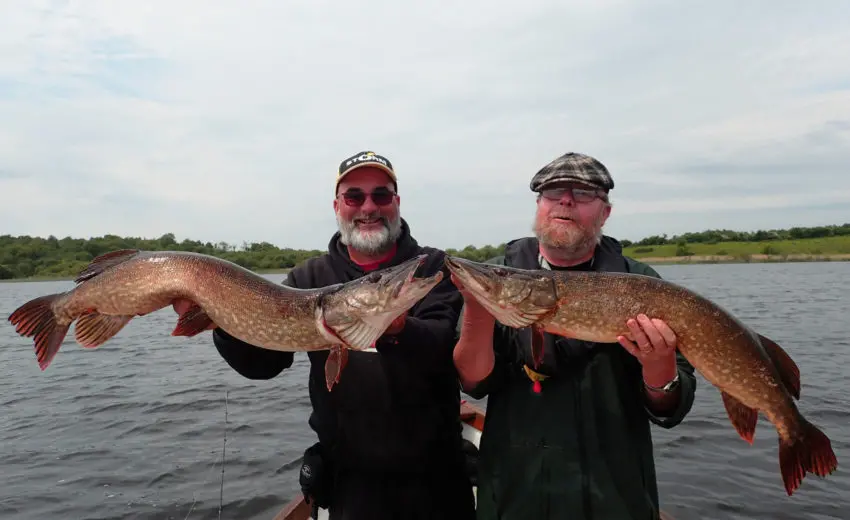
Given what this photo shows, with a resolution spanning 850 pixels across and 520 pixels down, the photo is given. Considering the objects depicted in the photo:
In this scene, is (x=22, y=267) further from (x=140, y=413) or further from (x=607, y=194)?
(x=607, y=194)

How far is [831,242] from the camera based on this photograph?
2357 inches


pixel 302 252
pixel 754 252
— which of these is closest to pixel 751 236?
pixel 754 252

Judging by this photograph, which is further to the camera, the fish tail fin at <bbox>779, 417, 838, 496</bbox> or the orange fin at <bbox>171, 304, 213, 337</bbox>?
the orange fin at <bbox>171, 304, 213, 337</bbox>

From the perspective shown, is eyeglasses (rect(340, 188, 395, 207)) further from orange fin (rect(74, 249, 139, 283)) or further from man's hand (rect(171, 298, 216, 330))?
orange fin (rect(74, 249, 139, 283))

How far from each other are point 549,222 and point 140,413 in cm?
932

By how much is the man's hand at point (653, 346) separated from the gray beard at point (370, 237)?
53.6 inches

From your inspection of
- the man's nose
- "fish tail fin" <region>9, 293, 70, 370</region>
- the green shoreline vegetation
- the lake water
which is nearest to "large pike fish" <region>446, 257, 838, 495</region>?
the man's nose

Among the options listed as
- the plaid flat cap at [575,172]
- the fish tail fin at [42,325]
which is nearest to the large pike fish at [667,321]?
the plaid flat cap at [575,172]

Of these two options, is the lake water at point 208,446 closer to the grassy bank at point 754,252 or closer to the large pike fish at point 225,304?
the large pike fish at point 225,304

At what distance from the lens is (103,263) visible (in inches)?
116

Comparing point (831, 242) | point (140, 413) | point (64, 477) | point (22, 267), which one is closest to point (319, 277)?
point (64, 477)

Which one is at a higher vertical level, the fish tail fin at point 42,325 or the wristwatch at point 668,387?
the fish tail fin at point 42,325

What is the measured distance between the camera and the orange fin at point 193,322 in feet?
9.09

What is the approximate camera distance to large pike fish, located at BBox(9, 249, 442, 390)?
240 cm
